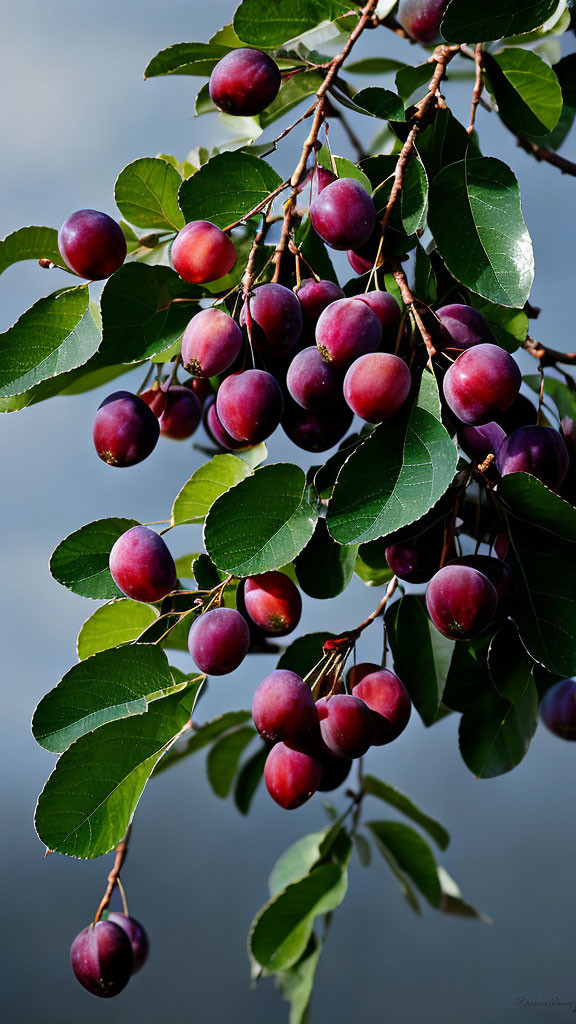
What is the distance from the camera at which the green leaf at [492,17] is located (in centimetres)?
69

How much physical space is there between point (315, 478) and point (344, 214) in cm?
23

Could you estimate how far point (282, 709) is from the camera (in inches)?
26.6

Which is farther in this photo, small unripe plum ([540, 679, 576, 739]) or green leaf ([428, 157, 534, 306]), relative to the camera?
small unripe plum ([540, 679, 576, 739])

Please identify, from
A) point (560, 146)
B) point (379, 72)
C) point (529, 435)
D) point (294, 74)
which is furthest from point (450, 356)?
point (379, 72)

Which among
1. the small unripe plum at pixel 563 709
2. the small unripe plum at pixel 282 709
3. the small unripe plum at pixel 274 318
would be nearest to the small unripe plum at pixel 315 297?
the small unripe plum at pixel 274 318

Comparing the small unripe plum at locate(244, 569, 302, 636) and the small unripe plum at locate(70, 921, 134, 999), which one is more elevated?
the small unripe plum at locate(244, 569, 302, 636)

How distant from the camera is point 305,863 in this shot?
4.61 feet

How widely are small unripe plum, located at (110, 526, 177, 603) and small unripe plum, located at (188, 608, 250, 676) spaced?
0.23 ft

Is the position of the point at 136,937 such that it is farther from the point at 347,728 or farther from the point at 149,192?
the point at 149,192

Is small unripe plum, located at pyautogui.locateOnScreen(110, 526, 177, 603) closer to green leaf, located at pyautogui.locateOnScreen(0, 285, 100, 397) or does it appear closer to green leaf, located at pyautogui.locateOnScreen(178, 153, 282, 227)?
green leaf, located at pyautogui.locateOnScreen(0, 285, 100, 397)

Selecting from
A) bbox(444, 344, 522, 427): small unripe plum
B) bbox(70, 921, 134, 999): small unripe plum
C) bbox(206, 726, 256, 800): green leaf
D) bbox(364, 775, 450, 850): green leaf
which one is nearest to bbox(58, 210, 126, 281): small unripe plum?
bbox(444, 344, 522, 427): small unripe plum

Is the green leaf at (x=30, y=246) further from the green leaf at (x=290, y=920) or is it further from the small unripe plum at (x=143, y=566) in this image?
the green leaf at (x=290, y=920)

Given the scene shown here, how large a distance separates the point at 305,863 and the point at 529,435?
1.00 metres

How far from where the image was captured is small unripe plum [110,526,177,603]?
0.77 metres
